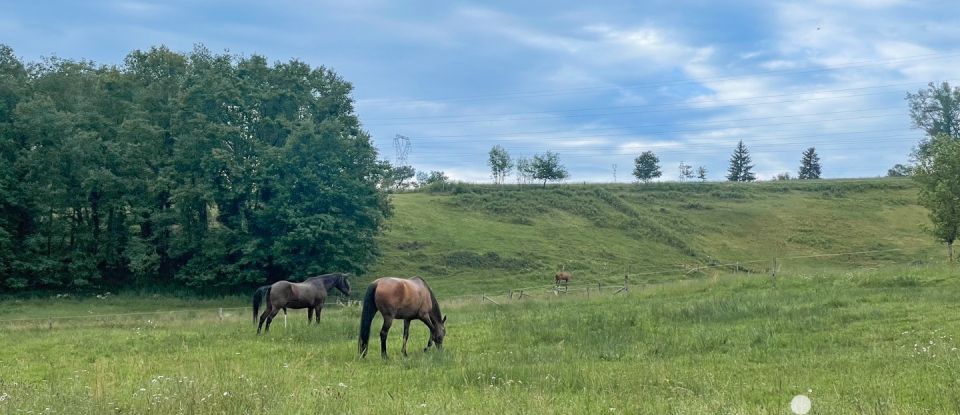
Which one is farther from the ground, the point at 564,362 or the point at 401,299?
the point at 401,299

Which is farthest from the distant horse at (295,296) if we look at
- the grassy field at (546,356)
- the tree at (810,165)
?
the tree at (810,165)

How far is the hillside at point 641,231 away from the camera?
160 ft

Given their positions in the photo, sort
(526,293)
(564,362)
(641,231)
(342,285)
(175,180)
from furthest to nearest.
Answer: (641,231) < (175,180) < (526,293) < (342,285) < (564,362)

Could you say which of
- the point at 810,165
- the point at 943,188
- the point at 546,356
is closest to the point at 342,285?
the point at 546,356

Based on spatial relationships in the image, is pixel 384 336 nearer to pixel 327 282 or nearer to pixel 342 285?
pixel 327 282

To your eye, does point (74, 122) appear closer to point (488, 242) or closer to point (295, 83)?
point (295, 83)

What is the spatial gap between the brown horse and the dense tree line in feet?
75.5

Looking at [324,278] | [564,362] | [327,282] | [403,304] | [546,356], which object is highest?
[403,304]

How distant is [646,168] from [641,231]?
35.3 meters

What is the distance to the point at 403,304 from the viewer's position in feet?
46.3

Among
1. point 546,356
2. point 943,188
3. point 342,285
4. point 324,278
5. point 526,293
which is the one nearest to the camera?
point 546,356

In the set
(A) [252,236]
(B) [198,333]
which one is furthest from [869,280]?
(A) [252,236]

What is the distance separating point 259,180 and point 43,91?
1602cm

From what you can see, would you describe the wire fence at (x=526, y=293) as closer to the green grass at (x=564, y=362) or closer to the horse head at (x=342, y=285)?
the horse head at (x=342, y=285)
